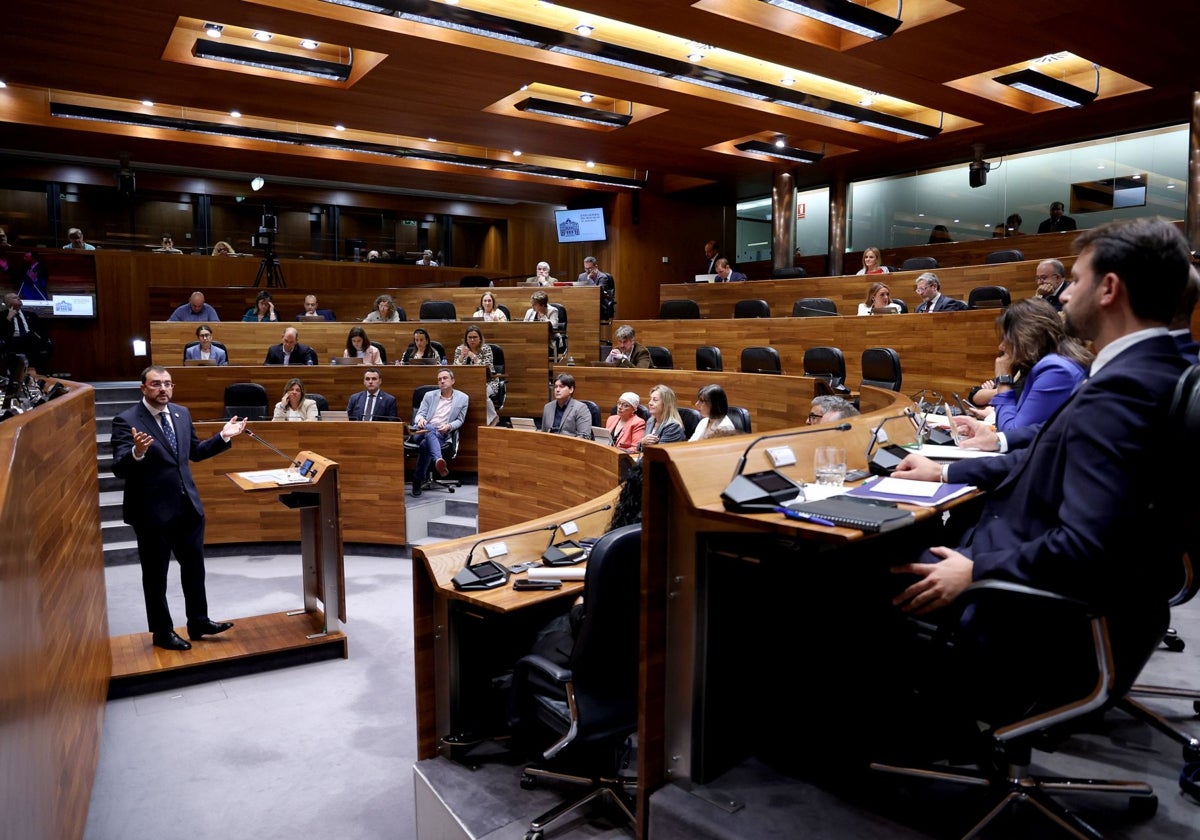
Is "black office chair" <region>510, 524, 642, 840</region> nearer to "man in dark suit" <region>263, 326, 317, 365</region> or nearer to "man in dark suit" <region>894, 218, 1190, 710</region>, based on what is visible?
"man in dark suit" <region>894, 218, 1190, 710</region>

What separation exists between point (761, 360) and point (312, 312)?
5.34 m

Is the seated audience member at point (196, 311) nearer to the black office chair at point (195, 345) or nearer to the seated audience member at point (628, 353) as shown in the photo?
the black office chair at point (195, 345)

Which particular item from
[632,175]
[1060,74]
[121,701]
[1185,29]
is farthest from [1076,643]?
[632,175]

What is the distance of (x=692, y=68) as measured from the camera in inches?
271

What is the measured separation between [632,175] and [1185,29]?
288 inches

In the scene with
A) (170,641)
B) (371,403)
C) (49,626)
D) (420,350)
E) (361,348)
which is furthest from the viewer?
(361,348)

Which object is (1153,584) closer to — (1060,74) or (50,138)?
(1060,74)

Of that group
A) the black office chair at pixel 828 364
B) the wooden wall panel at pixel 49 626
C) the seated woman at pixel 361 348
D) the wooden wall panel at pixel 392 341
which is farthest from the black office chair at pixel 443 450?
the wooden wall panel at pixel 49 626

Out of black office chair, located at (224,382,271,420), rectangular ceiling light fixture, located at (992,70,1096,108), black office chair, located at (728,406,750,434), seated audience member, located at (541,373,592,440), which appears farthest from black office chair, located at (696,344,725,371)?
black office chair, located at (224,382,271,420)

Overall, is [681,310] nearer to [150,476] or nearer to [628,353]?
[628,353]

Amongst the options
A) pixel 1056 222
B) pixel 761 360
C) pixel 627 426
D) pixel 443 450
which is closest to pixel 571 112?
pixel 761 360

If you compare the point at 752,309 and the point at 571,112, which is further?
the point at 571,112

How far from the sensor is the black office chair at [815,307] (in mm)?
7672

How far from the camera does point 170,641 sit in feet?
13.4
